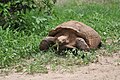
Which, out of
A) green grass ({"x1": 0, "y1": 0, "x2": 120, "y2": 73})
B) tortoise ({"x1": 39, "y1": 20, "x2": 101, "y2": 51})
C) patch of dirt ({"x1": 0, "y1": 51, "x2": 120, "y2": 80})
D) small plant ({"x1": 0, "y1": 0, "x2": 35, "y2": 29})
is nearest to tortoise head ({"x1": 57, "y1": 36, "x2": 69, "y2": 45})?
tortoise ({"x1": 39, "y1": 20, "x2": 101, "y2": 51})

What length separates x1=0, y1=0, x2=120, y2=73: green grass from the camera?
6.02 m

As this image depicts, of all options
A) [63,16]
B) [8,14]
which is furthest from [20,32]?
[63,16]

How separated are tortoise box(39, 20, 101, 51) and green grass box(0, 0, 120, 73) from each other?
0.15 meters

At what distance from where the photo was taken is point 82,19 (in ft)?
30.3

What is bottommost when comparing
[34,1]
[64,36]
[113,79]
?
[113,79]

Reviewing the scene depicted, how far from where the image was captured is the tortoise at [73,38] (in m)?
6.49

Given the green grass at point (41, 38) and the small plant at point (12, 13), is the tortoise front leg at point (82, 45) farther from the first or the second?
the small plant at point (12, 13)

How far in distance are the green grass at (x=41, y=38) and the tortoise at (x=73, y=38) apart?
0.49ft

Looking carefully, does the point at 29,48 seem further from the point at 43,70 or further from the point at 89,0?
the point at 89,0

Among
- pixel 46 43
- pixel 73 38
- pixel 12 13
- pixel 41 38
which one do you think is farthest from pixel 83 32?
pixel 12 13

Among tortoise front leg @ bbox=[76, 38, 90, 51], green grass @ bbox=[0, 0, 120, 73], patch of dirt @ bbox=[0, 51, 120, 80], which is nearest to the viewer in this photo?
patch of dirt @ bbox=[0, 51, 120, 80]

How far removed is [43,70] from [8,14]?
2.58 m

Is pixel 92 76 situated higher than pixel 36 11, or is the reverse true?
pixel 36 11

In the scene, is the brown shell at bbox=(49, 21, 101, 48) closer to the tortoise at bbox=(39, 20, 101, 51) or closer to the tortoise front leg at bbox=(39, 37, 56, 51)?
the tortoise at bbox=(39, 20, 101, 51)
